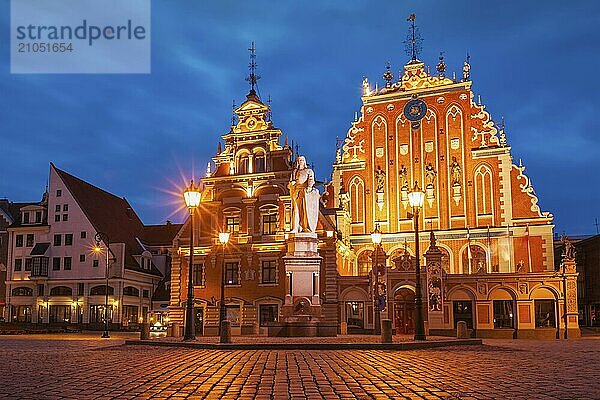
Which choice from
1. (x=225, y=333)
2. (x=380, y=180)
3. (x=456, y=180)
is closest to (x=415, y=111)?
(x=380, y=180)

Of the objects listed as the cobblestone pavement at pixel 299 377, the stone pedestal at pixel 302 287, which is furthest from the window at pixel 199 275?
the cobblestone pavement at pixel 299 377

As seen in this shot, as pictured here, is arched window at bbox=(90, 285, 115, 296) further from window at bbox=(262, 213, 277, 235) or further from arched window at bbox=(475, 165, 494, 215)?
arched window at bbox=(475, 165, 494, 215)

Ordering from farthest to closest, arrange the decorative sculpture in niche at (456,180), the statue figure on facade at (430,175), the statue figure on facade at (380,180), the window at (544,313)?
the statue figure on facade at (380,180) → the statue figure on facade at (430,175) → the decorative sculpture in niche at (456,180) → the window at (544,313)

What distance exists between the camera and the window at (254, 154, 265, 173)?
46.1 metres

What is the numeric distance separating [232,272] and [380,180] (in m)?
13.8

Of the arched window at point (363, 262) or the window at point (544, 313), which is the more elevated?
the arched window at point (363, 262)

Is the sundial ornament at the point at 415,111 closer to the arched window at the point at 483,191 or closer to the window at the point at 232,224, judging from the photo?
the arched window at the point at 483,191

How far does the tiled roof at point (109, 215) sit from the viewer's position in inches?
2266

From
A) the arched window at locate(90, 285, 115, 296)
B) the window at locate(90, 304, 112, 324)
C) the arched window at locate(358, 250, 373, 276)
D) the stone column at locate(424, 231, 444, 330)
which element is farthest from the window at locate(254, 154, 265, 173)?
the window at locate(90, 304, 112, 324)

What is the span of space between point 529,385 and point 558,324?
3442 cm

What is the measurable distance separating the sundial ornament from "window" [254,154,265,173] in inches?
502

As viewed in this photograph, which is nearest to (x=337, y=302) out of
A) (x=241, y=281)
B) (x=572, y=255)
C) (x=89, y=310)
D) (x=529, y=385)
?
(x=241, y=281)

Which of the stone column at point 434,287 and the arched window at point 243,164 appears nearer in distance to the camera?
the stone column at point 434,287

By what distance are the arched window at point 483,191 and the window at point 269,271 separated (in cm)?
1571
